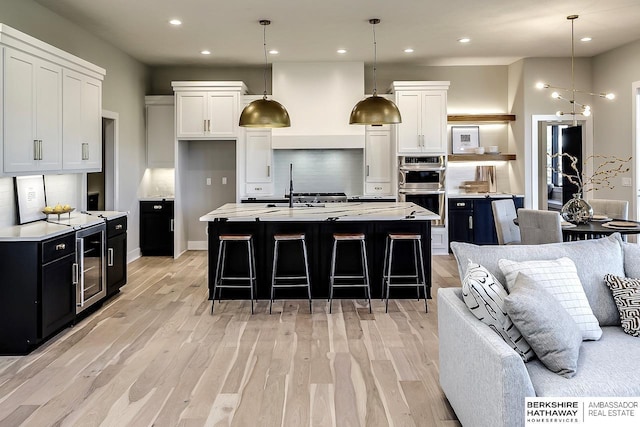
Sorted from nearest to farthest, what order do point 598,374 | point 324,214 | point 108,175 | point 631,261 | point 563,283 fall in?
point 598,374, point 563,283, point 631,261, point 324,214, point 108,175

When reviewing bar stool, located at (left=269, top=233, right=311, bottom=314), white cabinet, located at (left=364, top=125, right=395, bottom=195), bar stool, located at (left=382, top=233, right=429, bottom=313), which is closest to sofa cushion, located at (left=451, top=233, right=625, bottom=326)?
bar stool, located at (left=382, top=233, right=429, bottom=313)

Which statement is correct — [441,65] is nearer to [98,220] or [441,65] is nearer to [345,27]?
[345,27]

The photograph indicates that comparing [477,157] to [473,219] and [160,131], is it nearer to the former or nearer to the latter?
[473,219]

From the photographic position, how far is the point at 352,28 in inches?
243

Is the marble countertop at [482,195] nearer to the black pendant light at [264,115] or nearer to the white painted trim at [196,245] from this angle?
the black pendant light at [264,115]

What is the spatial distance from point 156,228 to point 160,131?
A: 1532 millimetres

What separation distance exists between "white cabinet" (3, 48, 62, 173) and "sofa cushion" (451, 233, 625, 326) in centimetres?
341

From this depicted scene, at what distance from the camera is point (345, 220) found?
→ 16.7ft

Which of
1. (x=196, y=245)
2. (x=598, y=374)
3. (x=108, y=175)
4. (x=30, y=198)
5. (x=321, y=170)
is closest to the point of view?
(x=598, y=374)

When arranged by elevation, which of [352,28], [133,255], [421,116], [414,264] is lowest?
[133,255]

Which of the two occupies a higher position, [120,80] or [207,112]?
[120,80]

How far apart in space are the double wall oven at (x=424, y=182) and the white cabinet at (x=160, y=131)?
141 inches

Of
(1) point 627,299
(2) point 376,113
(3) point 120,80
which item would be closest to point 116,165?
(3) point 120,80

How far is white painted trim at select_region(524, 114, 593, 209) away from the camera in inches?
309
